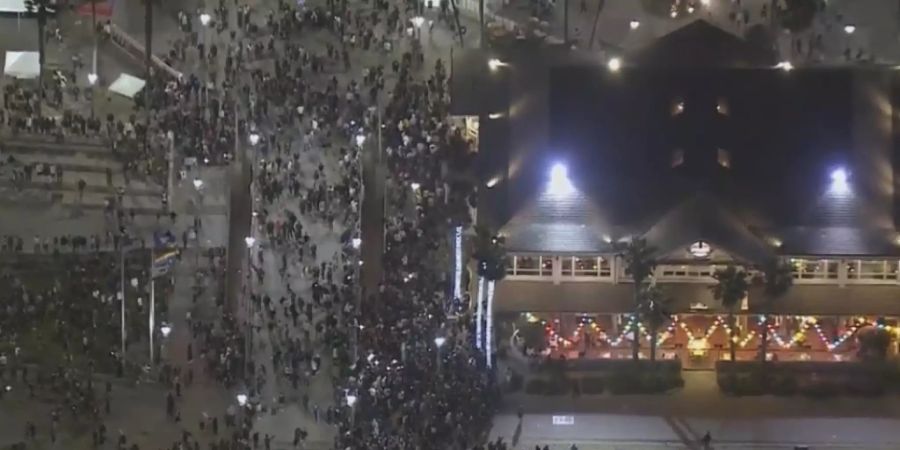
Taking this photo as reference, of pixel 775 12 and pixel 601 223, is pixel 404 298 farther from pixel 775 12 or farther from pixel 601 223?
pixel 775 12

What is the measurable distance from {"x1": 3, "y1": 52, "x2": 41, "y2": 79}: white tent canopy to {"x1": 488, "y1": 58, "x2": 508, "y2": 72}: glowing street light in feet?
63.5

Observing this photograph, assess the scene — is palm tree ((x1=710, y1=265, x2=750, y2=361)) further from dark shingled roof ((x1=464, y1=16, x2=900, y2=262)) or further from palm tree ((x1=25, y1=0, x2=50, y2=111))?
palm tree ((x1=25, y1=0, x2=50, y2=111))

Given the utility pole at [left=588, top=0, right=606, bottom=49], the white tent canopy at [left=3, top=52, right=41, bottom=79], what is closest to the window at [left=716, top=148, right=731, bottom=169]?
the utility pole at [left=588, top=0, right=606, bottom=49]

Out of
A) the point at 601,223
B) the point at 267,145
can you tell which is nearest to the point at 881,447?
the point at 601,223

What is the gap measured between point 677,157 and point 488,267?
996 cm

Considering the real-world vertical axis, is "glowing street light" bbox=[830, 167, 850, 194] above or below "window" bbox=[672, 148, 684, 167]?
below

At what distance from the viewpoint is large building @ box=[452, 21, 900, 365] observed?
196 feet

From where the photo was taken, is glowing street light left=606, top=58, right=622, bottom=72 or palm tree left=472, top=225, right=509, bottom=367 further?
glowing street light left=606, top=58, right=622, bottom=72

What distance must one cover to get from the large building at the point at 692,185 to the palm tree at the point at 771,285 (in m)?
0.42

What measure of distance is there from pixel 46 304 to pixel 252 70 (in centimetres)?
1971

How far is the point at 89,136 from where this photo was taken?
233ft

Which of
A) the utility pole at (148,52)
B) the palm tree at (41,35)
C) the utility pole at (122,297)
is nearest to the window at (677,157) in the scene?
the utility pole at (122,297)

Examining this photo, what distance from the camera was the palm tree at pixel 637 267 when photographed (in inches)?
2282

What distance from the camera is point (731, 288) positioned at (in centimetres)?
5709
